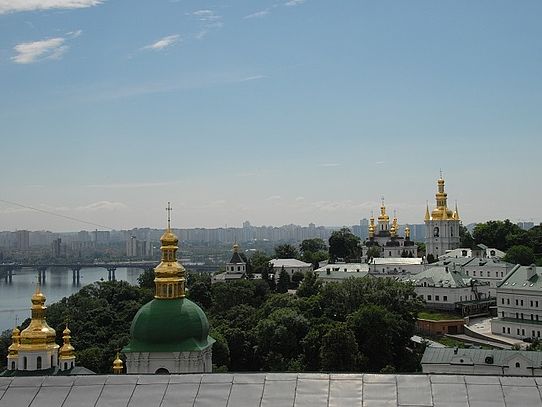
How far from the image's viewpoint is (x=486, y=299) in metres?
44.1

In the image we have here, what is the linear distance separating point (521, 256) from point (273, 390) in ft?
158

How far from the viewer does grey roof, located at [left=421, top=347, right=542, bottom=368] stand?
25.4 metres

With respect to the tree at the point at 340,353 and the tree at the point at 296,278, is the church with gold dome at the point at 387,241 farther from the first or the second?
the tree at the point at 340,353

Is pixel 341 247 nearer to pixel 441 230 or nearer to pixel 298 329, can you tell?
pixel 441 230

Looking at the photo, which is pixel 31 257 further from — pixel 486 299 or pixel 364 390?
pixel 364 390

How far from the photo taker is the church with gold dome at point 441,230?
6134 cm

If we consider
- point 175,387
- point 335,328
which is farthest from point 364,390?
point 335,328

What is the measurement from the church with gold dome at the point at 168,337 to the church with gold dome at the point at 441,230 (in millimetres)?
46271

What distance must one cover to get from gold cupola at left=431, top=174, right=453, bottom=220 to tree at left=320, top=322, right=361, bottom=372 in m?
36.1

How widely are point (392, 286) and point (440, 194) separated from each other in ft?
92.9

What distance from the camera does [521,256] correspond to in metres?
52.5

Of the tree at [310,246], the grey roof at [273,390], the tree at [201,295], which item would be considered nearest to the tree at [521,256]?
the tree at [201,295]

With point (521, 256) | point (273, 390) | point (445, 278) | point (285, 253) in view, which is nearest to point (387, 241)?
point (285, 253)

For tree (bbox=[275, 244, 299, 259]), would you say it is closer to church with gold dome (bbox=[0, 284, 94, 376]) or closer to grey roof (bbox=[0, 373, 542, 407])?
church with gold dome (bbox=[0, 284, 94, 376])
